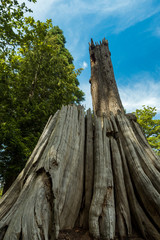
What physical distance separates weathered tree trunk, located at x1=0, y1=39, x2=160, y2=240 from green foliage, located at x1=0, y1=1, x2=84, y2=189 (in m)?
3.89

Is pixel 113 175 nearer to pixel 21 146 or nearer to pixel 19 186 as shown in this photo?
pixel 19 186

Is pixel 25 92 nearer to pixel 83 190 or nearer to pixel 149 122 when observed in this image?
Answer: pixel 83 190

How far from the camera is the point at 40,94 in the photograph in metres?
9.26

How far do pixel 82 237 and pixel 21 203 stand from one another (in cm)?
84

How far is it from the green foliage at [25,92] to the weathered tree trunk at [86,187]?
3894mm

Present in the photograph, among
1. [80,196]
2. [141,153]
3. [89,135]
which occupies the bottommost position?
[80,196]

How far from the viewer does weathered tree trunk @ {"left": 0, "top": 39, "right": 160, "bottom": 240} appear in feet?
4.77

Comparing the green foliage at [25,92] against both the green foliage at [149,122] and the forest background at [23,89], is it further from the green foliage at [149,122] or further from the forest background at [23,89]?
the green foliage at [149,122]

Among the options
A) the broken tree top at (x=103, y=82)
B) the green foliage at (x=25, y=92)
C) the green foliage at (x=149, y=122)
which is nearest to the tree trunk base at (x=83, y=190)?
the broken tree top at (x=103, y=82)

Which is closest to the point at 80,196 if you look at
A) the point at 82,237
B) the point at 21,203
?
the point at 82,237

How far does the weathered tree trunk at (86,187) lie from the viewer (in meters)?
1.45

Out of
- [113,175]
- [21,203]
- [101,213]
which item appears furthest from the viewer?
[113,175]

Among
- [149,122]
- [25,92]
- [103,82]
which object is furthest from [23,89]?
[149,122]

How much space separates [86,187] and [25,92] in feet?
25.1
